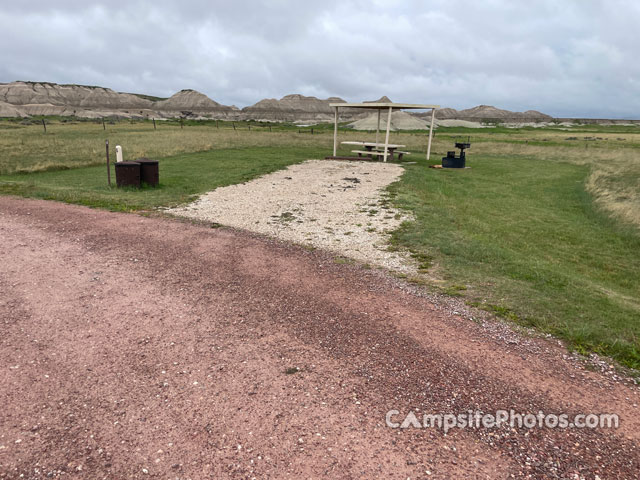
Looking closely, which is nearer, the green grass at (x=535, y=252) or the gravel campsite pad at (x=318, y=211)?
the green grass at (x=535, y=252)

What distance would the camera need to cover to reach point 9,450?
2674 millimetres

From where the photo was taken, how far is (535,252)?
27.7 ft

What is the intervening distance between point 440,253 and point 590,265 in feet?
11.8

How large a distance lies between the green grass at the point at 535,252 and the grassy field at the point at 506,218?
27 mm

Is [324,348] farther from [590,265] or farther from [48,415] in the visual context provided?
[590,265]

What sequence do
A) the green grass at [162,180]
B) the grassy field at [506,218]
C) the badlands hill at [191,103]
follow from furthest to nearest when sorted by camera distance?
the badlands hill at [191,103], the green grass at [162,180], the grassy field at [506,218]

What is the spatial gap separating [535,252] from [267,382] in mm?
7221

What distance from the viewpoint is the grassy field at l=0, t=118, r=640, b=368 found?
16.7ft

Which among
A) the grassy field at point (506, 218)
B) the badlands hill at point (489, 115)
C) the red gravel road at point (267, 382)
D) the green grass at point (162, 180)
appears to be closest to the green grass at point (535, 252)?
the grassy field at point (506, 218)

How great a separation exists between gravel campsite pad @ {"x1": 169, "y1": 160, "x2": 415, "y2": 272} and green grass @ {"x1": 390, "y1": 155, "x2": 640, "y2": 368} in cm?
66

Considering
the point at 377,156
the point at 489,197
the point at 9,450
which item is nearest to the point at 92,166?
the point at 377,156

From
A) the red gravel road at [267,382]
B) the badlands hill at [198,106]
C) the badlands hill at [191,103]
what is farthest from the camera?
the badlands hill at [191,103]

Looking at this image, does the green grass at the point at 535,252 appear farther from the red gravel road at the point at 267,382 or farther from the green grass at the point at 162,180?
the green grass at the point at 162,180

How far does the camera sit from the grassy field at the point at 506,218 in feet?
16.7
